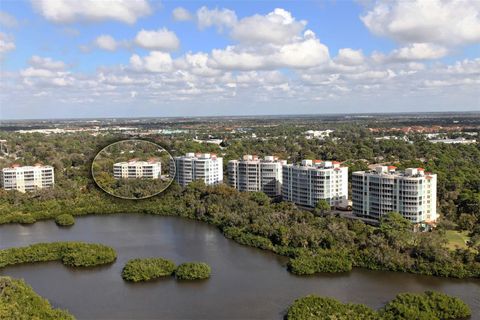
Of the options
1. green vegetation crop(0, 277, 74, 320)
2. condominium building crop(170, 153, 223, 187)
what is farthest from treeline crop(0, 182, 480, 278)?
green vegetation crop(0, 277, 74, 320)

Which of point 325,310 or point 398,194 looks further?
point 398,194

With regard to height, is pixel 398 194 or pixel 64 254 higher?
pixel 398 194

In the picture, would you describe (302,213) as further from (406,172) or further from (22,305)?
(22,305)

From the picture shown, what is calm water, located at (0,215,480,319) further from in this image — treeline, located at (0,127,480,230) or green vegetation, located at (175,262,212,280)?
treeline, located at (0,127,480,230)

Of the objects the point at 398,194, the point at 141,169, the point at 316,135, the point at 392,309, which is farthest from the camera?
the point at 316,135

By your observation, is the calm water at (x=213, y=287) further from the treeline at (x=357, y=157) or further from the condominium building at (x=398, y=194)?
the condominium building at (x=398, y=194)

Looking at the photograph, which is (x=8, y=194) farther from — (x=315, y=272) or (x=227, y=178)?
(x=315, y=272)

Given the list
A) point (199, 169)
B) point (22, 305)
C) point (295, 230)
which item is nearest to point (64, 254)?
point (22, 305)
